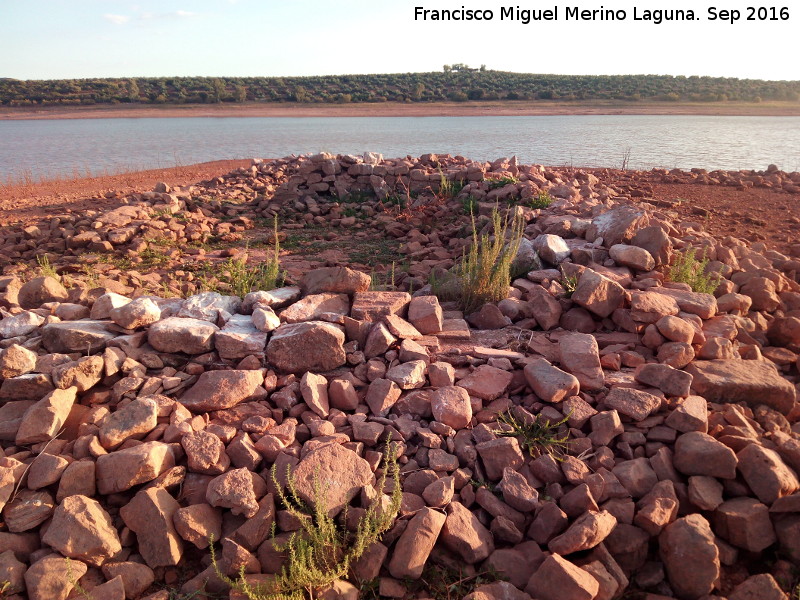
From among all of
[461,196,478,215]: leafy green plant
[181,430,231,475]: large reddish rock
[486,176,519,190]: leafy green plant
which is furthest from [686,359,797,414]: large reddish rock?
[486,176,519,190]: leafy green plant

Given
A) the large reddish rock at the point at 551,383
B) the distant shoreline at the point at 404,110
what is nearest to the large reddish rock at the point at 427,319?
the large reddish rock at the point at 551,383

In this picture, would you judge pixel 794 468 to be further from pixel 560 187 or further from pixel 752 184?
pixel 752 184

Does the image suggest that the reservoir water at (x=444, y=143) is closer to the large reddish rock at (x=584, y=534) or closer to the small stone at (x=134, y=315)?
the small stone at (x=134, y=315)

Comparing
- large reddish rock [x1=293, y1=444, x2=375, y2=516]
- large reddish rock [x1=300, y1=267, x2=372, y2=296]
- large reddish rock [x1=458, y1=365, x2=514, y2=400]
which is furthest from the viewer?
large reddish rock [x1=300, y1=267, x2=372, y2=296]

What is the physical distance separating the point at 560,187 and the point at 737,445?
643 cm

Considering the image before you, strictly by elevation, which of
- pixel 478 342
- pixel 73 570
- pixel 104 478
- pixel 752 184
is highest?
pixel 752 184

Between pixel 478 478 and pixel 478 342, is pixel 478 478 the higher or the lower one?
the lower one

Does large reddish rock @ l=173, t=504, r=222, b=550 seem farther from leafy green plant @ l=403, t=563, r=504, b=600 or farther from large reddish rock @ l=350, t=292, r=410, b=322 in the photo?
large reddish rock @ l=350, t=292, r=410, b=322

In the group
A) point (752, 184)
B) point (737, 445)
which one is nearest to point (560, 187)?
point (752, 184)

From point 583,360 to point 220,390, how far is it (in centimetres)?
225

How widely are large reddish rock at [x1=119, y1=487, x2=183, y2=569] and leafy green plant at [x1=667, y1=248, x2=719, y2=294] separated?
4.25 m

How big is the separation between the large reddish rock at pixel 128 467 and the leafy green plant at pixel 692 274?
425 cm

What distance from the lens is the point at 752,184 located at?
10625mm

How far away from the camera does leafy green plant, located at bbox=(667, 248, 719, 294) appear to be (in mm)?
4680
